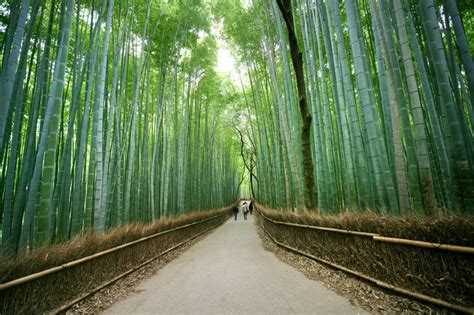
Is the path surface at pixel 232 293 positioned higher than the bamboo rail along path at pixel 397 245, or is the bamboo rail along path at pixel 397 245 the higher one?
the bamboo rail along path at pixel 397 245

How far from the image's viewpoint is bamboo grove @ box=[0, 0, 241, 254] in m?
2.61

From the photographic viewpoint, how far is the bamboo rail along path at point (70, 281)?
1749 mm

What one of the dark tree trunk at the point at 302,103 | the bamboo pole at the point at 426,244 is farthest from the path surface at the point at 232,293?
the dark tree trunk at the point at 302,103

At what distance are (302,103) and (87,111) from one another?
3.56 meters

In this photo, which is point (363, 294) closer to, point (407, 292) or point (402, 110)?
point (407, 292)

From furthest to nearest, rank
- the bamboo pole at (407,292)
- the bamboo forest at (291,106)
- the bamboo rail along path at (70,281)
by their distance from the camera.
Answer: the bamboo forest at (291,106) → the bamboo rail along path at (70,281) → the bamboo pole at (407,292)

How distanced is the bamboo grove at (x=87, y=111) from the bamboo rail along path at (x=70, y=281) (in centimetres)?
55

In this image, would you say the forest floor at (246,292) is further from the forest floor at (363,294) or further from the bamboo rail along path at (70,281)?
the bamboo rail along path at (70,281)

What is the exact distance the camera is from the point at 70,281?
7.63ft

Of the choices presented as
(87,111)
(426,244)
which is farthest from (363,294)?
(87,111)

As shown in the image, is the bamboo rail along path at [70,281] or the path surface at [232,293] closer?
the bamboo rail along path at [70,281]

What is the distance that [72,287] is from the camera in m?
2.34

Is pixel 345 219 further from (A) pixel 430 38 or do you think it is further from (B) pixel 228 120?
(B) pixel 228 120

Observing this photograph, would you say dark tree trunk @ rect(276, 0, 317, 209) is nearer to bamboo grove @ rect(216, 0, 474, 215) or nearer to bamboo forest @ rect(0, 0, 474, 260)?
bamboo forest @ rect(0, 0, 474, 260)
